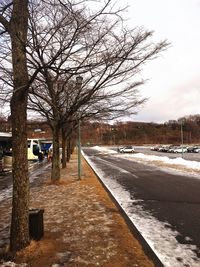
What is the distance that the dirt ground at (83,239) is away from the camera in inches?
232

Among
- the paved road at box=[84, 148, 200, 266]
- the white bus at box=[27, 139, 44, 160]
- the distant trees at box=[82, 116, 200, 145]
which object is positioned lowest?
the paved road at box=[84, 148, 200, 266]

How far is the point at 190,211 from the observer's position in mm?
10102

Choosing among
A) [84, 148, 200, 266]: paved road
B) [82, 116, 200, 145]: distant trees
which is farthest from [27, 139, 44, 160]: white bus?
[82, 116, 200, 145]: distant trees

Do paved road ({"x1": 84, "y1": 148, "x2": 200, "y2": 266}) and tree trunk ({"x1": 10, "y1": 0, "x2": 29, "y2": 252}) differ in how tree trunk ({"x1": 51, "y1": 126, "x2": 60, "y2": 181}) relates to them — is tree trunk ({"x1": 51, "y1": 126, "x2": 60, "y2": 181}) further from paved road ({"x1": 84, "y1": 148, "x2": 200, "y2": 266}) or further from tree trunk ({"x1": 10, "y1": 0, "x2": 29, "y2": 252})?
tree trunk ({"x1": 10, "y1": 0, "x2": 29, "y2": 252})

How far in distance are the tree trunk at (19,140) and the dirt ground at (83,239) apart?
44cm

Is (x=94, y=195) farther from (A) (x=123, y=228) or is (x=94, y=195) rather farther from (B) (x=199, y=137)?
(B) (x=199, y=137)

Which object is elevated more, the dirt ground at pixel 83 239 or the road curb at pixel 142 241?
the dirt ground at pixel 83 239

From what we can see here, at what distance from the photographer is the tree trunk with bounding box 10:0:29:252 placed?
645 centimetres

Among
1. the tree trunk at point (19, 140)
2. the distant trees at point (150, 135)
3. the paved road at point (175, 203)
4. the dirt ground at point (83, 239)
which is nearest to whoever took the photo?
the dirt ground at point (83, 239)

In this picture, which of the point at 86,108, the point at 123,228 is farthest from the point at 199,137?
the point at 123,228

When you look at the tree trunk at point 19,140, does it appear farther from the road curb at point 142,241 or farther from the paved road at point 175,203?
the paved road at point 175,203

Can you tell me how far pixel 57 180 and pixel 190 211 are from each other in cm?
822

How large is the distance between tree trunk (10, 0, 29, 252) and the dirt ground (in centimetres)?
44

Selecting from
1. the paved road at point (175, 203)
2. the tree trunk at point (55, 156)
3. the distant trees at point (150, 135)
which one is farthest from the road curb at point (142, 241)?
the distant trees at point (150, 135)
